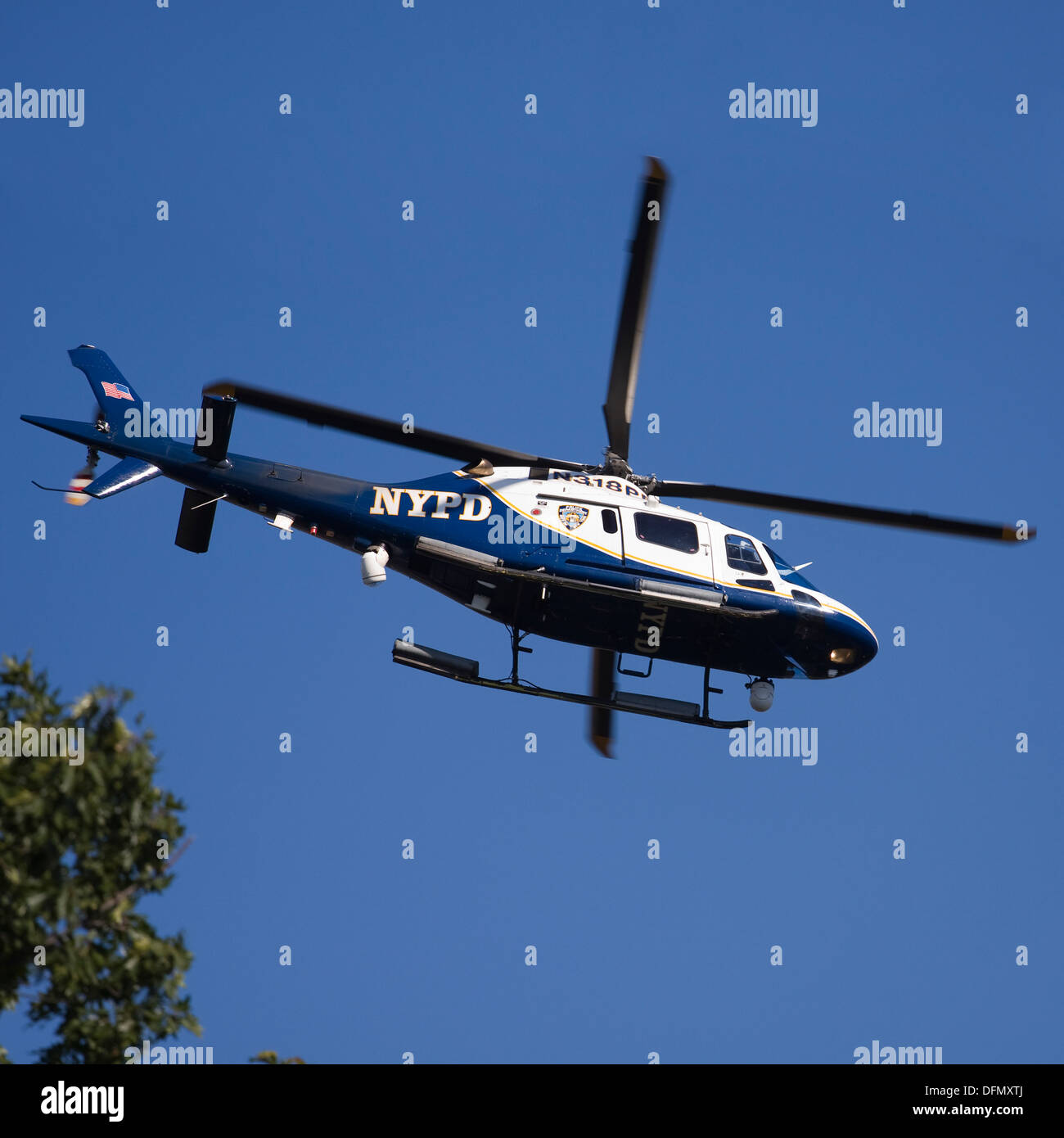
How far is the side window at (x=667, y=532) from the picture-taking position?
23125 millimetres

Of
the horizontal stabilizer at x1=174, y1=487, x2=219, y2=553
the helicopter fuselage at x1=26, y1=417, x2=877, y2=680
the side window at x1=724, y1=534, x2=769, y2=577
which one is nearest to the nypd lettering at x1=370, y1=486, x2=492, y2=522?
the helicopter fuselage at x1=26, y1=417, x2=877, y2=680

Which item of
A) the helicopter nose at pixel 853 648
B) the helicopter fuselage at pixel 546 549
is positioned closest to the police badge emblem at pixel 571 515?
the helicopter fuselage at pixel 546 549

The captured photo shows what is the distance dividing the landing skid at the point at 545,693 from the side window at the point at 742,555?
6.03ft

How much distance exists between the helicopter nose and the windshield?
767mm

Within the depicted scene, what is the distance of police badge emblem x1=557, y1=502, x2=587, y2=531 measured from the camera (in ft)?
75.5

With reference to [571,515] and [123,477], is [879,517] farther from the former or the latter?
[123,477]

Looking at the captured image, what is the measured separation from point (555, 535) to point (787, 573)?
12.1 feet

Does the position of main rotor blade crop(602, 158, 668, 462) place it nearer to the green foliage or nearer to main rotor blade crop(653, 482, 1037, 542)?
main rotor blade crop(653, 482, 1037, 542)

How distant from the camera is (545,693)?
22.2 meters

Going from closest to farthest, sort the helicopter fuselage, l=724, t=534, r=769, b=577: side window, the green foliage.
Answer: the green foliage < the helicopter fuselage < l=724, t=534, r=769, b=577: side window

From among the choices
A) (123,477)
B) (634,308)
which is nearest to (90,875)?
(123,477)

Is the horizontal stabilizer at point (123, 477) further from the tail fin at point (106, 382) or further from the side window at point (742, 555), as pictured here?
the side window at point (742, 555)

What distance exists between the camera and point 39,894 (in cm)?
1720
